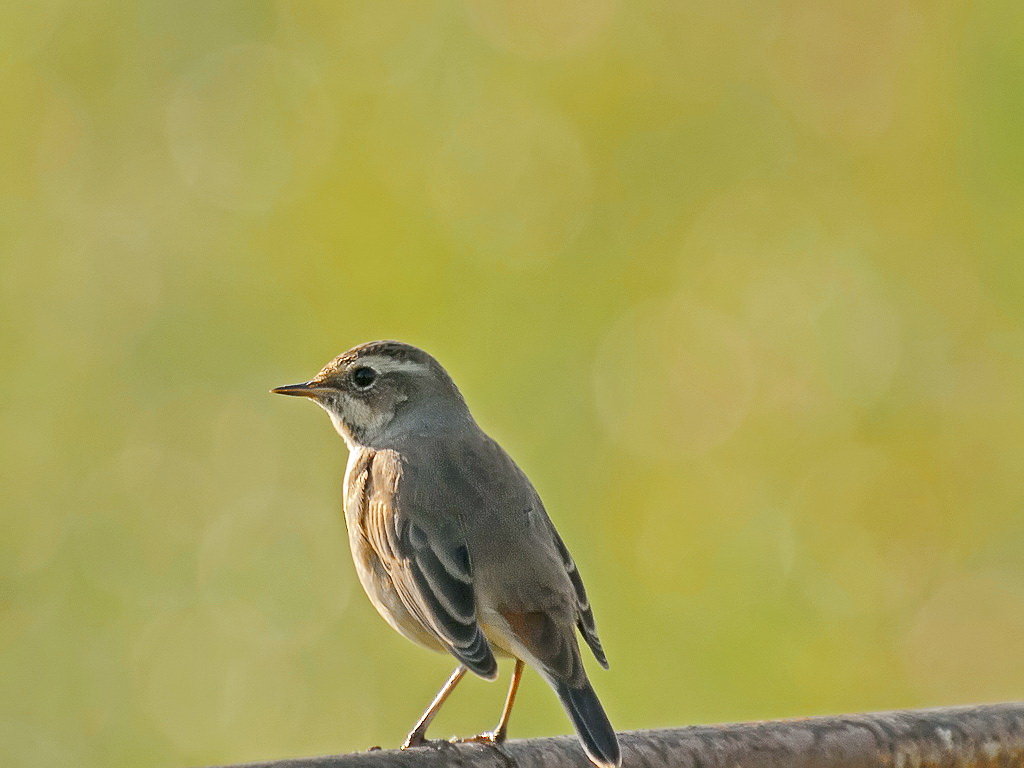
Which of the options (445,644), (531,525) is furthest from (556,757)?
(531,525)

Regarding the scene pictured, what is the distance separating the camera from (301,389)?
575 centimetres

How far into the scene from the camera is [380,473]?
5414 millimetres

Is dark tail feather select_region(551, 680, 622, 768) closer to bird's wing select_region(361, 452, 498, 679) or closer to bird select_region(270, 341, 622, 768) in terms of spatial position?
bird select_region(270, 341, 622, 768)

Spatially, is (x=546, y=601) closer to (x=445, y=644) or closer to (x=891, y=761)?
(x=445, y=644)

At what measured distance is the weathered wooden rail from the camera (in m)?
3.84

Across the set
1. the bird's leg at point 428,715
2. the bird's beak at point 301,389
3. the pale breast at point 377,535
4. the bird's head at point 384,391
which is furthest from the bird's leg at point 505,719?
the bird's beak at point 301,389

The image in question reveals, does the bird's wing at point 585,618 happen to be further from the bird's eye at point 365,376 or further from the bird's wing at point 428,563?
the bird's eye at point 365,376

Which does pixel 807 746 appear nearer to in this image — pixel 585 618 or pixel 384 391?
pixel 585 618

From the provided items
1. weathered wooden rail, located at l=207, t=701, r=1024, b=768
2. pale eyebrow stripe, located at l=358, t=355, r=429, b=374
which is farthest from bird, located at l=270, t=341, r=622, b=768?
weathered wooden rail, located at l=207, t=701, r=1024, b=768

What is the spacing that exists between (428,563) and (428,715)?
57 cm

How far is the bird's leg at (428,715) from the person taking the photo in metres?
4.87

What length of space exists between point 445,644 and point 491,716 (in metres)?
4.31

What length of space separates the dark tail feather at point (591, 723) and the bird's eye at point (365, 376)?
183 centimetres

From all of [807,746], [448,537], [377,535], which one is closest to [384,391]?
[377,535]
